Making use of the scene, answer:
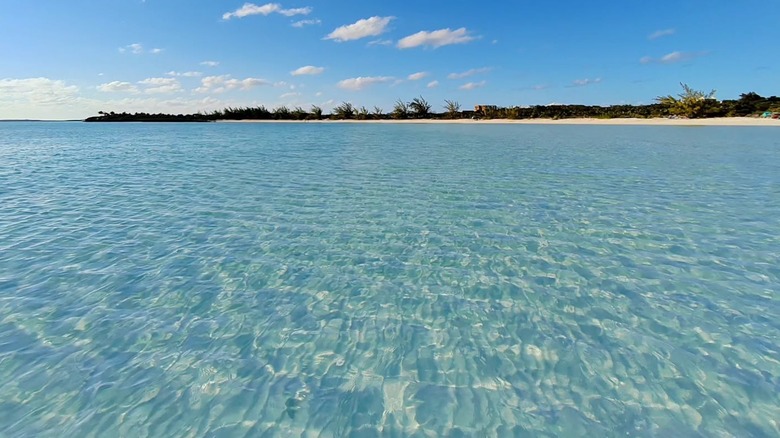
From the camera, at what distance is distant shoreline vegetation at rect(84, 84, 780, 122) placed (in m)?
46.9

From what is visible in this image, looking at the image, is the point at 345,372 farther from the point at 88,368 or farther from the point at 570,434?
the point at 88,368

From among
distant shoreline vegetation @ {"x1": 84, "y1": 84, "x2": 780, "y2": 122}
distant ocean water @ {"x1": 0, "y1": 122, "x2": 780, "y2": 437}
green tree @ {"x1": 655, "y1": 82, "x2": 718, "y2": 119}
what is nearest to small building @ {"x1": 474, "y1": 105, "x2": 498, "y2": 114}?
distant shoreline vegetation @ {"x1": 84, "y1": 84, "x2": 780, "y2": 122}

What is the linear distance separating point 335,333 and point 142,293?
9.55 ft

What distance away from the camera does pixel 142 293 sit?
16.3 ft

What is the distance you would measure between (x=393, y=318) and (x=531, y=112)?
2689 inches

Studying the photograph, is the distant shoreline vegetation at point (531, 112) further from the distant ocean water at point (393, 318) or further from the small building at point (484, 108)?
the distant ocean water at point (393, 318)

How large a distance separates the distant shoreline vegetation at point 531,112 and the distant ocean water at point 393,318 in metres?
50.6

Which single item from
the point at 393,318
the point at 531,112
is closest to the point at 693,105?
the point at 531,112

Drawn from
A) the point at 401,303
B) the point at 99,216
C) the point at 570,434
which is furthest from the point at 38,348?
the point at 99,216

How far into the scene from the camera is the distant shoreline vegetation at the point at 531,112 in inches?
1848

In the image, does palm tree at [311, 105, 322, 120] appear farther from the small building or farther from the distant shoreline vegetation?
the small building

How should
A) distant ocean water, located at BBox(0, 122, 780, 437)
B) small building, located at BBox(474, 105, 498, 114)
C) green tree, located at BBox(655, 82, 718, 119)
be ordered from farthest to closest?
small building, located at BBox(474, 105, 498, 114), green tree, located at BBox(655, 82, 718, 119), distant ocean water, located at BBox(0, 122, 780, 437)

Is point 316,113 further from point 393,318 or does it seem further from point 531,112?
point 393,318

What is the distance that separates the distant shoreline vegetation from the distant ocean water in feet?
166
